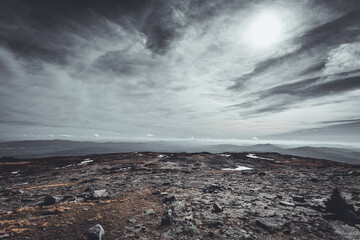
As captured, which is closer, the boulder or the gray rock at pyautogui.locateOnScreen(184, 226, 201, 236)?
the gray rock at pyautogui.locateOnScreen(184, 226, 201, 236)

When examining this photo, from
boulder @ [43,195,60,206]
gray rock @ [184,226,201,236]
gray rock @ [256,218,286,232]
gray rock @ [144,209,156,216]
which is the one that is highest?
gray rock @ [256,218,286,232]

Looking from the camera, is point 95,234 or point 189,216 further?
point 189,216

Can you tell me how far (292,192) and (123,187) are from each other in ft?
60.7

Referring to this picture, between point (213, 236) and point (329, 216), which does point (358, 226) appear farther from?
point (213, 236)

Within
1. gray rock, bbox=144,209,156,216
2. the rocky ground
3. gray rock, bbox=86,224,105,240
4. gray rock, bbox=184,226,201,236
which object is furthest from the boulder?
gray rock, bbox=184,226,201,236

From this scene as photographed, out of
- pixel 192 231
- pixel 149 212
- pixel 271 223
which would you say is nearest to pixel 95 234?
pixel 149 212

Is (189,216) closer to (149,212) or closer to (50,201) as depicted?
(149,212)

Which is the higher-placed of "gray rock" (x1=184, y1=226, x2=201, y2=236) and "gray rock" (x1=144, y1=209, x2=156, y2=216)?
"gray rock" (x1=184, y1=226, x2=201, y2=236)

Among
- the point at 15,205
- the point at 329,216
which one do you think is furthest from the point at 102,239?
the point at 329,216

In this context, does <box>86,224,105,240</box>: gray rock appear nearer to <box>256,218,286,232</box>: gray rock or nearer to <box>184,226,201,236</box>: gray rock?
<box>184,226,201,236</box>: gray rock

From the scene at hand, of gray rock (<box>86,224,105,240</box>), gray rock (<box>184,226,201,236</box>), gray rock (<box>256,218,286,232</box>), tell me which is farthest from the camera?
gray rock (<box>256,218,286,232</box>)

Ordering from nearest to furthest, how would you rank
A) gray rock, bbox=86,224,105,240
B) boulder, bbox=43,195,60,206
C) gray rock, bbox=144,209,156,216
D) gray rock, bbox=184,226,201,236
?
gray rock, bbox=86,224,105,240 → gray rock, bbox=184,226,201,236 → gray rock, bbox=144,209,156,216 → boulder, bbox=43,195,60,206

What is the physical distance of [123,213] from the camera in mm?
10219

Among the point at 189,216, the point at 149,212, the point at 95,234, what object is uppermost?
the point at 95,234
